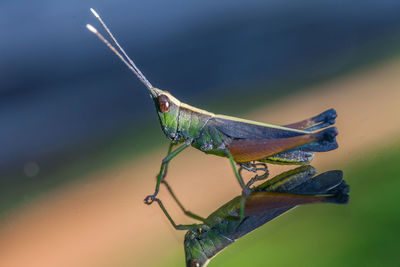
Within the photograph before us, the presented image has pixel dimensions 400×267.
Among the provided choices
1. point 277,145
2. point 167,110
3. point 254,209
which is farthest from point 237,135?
point 254,209

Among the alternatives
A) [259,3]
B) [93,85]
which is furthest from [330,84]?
[259,3]

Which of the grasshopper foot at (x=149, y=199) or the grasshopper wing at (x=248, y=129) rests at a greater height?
the grasshopper wing at (x=248, y=129)

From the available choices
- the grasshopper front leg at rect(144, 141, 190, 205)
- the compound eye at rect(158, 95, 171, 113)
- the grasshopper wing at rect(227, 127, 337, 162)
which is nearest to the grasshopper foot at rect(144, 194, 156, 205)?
the grasshopper front leg at rect(144, 141, 190, 205)

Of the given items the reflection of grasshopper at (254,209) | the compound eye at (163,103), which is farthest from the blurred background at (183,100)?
the compound eye at (163,103)

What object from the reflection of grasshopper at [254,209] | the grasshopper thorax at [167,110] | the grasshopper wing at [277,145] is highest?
the grasshopper thorax at [167,110]

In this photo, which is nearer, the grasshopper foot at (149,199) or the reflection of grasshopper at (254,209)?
the reflection of grasshopper at (254,209)

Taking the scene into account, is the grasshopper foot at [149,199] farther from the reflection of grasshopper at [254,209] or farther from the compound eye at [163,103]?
the compound eye at [163,103]

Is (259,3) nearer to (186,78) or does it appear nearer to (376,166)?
(186,78)

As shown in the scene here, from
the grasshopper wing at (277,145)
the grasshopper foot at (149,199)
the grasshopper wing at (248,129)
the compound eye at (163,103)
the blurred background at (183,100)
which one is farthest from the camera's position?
the compound eye at (163,103)
